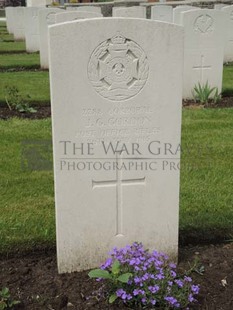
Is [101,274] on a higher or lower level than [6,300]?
higher

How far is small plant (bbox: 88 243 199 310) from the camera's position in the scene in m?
2.60

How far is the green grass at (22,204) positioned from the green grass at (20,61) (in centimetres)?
641

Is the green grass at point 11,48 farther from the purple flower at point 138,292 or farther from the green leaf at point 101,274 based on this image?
the purple flower at point 138,292

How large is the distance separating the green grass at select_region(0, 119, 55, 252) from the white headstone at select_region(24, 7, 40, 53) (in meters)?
8.47

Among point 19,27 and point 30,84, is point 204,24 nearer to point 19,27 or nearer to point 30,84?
point 30,84

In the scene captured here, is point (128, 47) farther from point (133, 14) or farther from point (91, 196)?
point (133, 14)

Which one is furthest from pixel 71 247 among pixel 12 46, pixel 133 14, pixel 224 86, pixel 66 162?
pixel 12 46

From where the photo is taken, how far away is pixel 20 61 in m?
12.2

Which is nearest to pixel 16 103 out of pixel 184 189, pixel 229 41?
pixel 184 189

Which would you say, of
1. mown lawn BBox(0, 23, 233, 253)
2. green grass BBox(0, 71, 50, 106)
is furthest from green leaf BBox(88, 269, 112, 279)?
green grass BBox(0, 71, 50, 106)

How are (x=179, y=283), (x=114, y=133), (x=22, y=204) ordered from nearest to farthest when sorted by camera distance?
(x=179, y=283) < (x=114, y=133) < (x=22, y=204)

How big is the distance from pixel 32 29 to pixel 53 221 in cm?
1090

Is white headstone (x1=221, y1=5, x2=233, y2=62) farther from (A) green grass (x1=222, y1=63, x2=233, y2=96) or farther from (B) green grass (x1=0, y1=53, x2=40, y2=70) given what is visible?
(B) green grass (x1=0, y1=53, x2=40, y2=70)

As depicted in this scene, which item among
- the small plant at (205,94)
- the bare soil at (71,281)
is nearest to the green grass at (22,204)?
the bare soil at (71,281)
